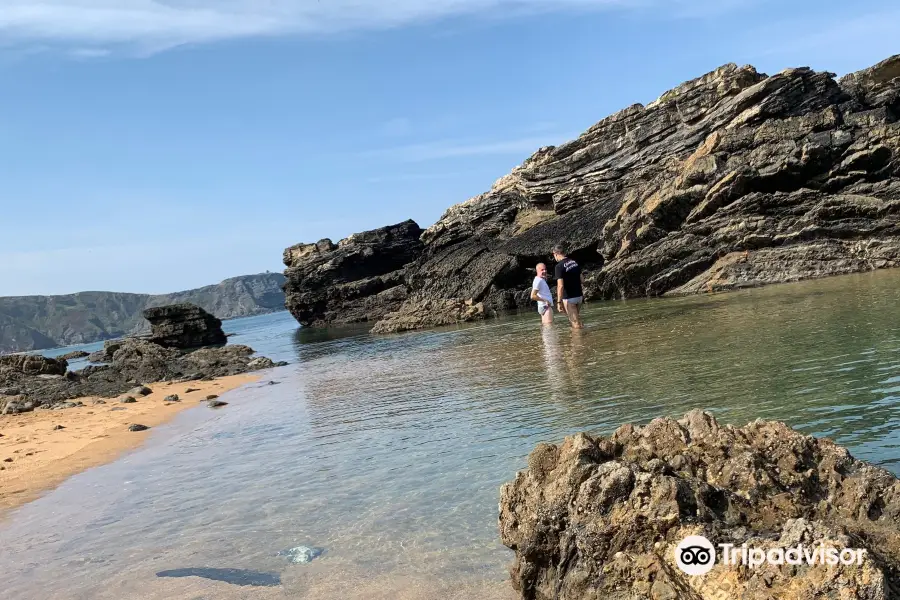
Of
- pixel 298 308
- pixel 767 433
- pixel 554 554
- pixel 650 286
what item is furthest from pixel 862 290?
Answer: pixel 298 308

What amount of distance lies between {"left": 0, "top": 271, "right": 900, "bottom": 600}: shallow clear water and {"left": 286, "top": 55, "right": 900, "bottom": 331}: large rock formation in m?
14.9

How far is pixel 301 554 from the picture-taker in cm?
555

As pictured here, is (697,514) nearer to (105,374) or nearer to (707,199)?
(105,374)

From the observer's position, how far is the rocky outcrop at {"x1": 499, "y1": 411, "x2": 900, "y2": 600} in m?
3.10

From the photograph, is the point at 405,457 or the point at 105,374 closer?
the point at 405,457

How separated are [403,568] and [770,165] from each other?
32.4 m

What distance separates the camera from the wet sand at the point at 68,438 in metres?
10.3


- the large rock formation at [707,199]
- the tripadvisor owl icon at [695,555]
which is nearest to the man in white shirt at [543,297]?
the large rock formation at [707,199]

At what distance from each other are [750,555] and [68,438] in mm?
14711

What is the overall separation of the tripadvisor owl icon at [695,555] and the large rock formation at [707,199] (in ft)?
90.7

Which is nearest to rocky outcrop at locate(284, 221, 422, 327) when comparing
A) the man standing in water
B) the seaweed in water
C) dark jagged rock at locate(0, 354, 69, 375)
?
dark jagged rock at locate(0, 354, 69, 375)

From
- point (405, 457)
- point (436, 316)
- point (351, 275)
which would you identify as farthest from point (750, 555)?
point (351, 275)

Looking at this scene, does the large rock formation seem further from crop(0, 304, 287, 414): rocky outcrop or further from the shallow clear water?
the shallow clear water

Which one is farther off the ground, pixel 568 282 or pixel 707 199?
pixel 707 199
